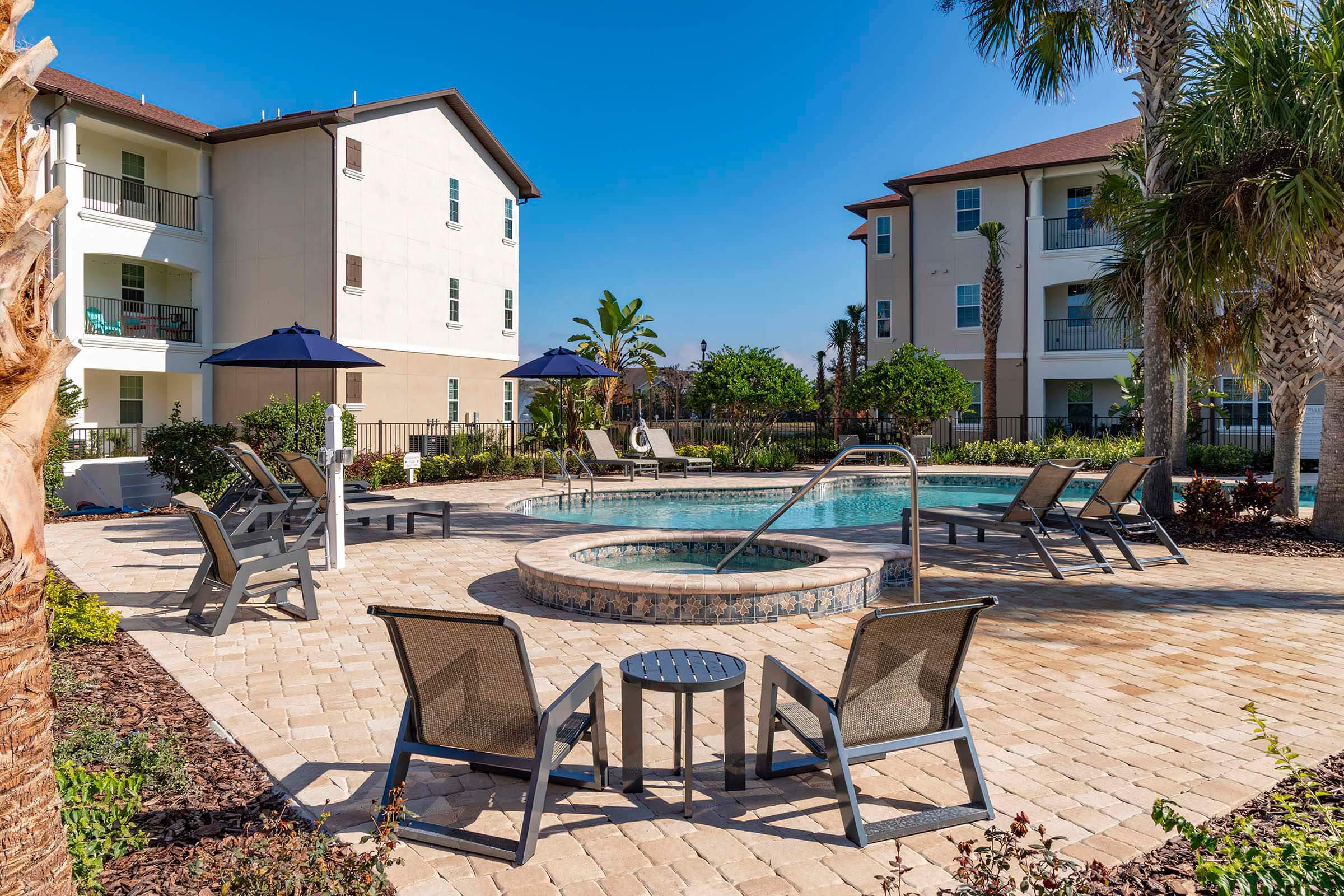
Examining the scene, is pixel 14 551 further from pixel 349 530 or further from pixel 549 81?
pixel 549 81

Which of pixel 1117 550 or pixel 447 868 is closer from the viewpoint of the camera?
pixel 447 868

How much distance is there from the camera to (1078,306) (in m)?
28.7

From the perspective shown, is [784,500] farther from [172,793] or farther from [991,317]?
[172,793]

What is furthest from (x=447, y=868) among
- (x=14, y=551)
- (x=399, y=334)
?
(x=399, y=334)

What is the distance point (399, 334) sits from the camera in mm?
23344

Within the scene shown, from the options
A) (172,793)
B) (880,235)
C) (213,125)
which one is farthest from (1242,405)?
(213,125)

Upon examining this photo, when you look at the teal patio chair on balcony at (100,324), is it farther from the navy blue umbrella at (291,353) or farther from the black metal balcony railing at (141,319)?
the navy blue umbrella at (291,353)

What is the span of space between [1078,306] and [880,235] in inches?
296

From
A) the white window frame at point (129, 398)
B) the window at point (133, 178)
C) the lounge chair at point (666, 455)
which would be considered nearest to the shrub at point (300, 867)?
the lounge chair at point (666, 455)

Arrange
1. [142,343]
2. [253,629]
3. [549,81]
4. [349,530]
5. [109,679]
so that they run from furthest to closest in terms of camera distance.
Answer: [549,81] → [142,343] → [349,530] → [253,629] → [109,679]

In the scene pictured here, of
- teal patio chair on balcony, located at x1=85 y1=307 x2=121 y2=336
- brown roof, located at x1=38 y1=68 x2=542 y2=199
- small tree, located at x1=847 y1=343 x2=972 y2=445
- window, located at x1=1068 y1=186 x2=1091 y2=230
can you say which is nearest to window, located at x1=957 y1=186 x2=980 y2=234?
window, located at x1=1068 y1=186 x2=1091 y2=230

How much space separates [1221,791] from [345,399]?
69.5ft

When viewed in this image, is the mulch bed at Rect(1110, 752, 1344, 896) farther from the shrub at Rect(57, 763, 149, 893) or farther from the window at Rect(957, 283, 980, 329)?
the window at Rect(957, 283, 980, 329)

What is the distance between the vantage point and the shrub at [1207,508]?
10.6 metres
